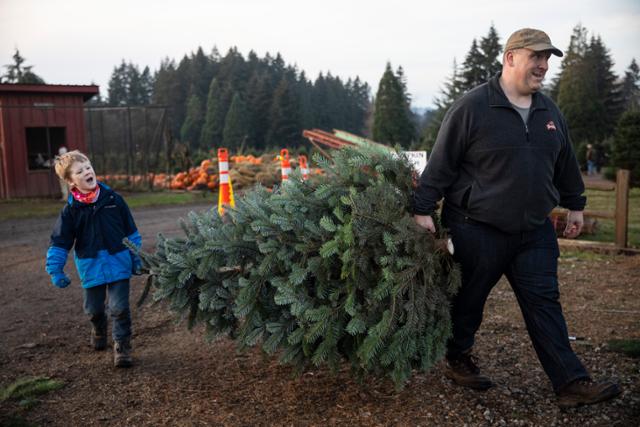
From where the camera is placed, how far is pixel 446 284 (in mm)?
3463

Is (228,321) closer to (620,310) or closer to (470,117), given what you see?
(470,117)

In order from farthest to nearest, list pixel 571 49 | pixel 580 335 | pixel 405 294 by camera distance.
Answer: pixel 571 49 → pixel 580 335 → pixel 405 294

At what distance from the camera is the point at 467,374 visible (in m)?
3.77

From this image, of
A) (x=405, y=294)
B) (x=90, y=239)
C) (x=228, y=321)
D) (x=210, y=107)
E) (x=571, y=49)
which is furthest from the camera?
(x=210, y=107)

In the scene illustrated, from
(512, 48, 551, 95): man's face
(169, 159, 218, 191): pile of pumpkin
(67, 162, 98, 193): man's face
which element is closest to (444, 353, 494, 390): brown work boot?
(512, 48, 551, 95): man's face

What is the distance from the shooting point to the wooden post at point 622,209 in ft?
27.4

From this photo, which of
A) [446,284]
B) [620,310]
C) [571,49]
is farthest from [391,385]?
[571,49]

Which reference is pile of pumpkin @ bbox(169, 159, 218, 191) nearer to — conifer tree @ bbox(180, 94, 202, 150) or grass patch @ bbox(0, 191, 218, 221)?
grass patch @ bbox(0, 191, 218, 221)

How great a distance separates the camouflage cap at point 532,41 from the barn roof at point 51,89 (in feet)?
56.4

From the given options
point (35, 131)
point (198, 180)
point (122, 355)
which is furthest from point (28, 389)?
point (35, 131)

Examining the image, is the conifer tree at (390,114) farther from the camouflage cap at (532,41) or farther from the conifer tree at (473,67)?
the camouflage cap at (532,41)

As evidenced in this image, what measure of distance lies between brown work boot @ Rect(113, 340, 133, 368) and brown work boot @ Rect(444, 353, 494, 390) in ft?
7.30

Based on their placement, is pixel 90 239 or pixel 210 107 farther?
pixel 210 107

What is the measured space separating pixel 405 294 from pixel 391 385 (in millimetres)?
874
